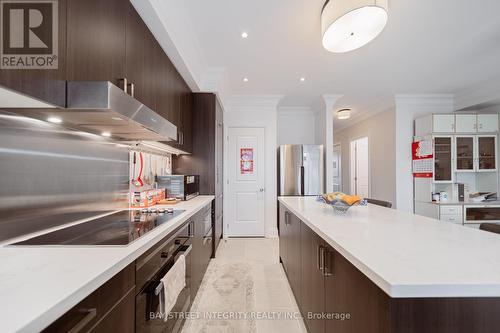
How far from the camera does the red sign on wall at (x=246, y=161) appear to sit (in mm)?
4297

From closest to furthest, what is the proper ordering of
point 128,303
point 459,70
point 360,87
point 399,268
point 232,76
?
point 399,268 → point 128,303 → point 459,70 → point 232,76 → point 360,87

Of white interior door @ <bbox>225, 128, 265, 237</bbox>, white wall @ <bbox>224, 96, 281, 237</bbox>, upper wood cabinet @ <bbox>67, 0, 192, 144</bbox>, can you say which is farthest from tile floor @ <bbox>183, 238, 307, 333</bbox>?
upper wood cabinet @ <bbox>67, 0, 192, 144</bbox>

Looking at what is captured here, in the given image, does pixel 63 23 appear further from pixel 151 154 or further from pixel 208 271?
pixel 208 271

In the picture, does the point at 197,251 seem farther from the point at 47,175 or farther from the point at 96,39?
the point at 96,39

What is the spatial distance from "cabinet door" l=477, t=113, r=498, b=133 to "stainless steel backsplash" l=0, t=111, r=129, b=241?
18.3 feet

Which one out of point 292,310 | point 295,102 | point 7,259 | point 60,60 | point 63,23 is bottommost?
point 292,310

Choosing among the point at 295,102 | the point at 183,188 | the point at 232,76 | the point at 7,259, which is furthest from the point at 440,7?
the point at 7,259

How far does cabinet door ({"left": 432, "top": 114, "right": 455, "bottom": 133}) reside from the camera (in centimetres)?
385

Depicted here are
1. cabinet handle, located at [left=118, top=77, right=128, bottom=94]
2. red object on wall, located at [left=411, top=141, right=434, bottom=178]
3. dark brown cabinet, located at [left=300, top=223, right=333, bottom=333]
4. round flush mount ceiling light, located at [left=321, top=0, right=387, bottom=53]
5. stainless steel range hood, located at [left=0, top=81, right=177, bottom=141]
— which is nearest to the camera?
stainless steel range hood, located at [left=0, top=81, right=177, bottom=141]

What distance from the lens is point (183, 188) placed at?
258cm

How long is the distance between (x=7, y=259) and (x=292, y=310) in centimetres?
195

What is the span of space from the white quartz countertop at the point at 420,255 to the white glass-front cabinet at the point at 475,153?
361 centimetres

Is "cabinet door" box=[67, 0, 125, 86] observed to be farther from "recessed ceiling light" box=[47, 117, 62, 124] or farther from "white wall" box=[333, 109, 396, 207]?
"white wall" box=[333, 109, 396, 207]

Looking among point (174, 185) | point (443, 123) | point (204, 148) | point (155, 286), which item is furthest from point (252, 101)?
point (155, 286)
